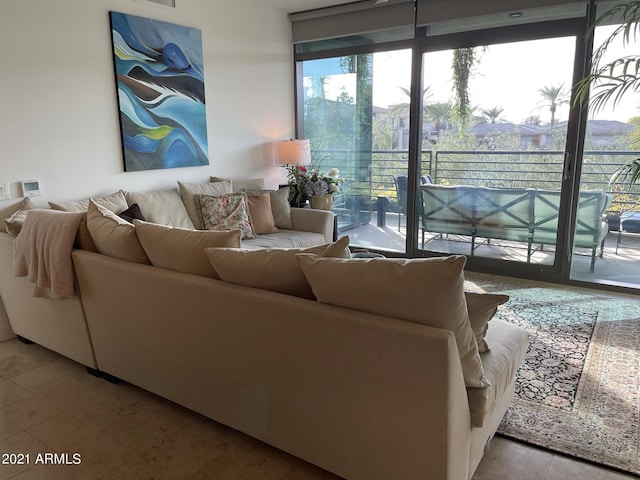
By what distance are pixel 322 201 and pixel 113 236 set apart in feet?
8.50

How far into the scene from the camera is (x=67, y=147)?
10.7 ft

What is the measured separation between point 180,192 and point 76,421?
208 centimetres

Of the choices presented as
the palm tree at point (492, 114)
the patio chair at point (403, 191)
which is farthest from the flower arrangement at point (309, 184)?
the palm tree at point (492, 114)

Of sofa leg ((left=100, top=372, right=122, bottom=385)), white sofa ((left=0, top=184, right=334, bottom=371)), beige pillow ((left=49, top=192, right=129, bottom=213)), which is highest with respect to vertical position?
beige pillow ((left=49, top=192, right=129, bottom=213))

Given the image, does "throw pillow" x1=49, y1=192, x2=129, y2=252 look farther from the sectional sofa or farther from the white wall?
the white wall

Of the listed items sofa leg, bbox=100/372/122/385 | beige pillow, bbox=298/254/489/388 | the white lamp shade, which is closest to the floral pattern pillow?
the white lamp shade

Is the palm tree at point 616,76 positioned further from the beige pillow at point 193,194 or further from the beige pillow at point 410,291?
the beige pillow at point 193,194

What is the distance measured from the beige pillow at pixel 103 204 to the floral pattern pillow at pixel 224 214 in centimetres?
63

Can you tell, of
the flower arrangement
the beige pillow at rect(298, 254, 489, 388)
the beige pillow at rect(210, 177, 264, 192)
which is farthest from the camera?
the flower arrangement

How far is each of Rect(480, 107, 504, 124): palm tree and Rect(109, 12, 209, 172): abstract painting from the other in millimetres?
2513

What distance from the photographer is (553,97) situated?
3.92 meters

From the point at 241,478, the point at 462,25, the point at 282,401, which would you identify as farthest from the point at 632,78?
the point at 241,478

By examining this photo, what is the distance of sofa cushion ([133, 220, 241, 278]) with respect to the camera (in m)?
1.97

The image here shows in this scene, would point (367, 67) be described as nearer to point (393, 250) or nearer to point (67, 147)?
point (393, 250)
